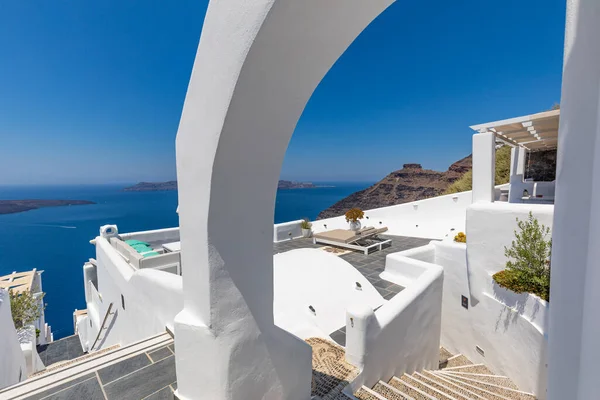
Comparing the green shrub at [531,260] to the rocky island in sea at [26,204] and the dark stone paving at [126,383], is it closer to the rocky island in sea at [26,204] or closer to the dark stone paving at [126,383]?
the dark stone paving at [126,383]

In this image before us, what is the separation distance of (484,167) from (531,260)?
2.38 meters

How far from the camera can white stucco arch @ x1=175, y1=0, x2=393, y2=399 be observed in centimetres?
158

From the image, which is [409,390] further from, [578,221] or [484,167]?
[484,167]

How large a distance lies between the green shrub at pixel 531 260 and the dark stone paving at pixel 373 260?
244 cm

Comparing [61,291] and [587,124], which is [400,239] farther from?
[61,291]

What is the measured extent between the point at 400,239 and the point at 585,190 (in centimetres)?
1154

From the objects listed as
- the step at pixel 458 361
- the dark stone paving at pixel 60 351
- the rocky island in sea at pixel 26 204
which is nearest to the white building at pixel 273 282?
the step at pixel 458 361

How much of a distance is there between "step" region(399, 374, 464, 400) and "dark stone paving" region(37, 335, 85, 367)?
14.4 meters

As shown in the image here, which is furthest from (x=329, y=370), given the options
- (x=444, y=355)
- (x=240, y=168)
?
(x=444, y=355)

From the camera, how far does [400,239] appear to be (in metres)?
11.9

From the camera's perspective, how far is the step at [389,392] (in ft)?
12.9

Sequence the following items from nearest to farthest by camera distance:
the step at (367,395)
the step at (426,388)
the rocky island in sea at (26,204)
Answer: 1. the step at (367,395)
2. the step at (426,388)
3. the rocky island in sea at (26,204)

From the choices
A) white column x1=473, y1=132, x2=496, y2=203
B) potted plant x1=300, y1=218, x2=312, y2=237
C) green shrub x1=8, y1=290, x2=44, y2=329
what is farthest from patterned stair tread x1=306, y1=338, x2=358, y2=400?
green shrub x1=8, y1=290, x2=44, y2=329

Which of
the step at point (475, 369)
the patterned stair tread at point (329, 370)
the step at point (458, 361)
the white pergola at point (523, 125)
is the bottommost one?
the step at point (458, 361)
